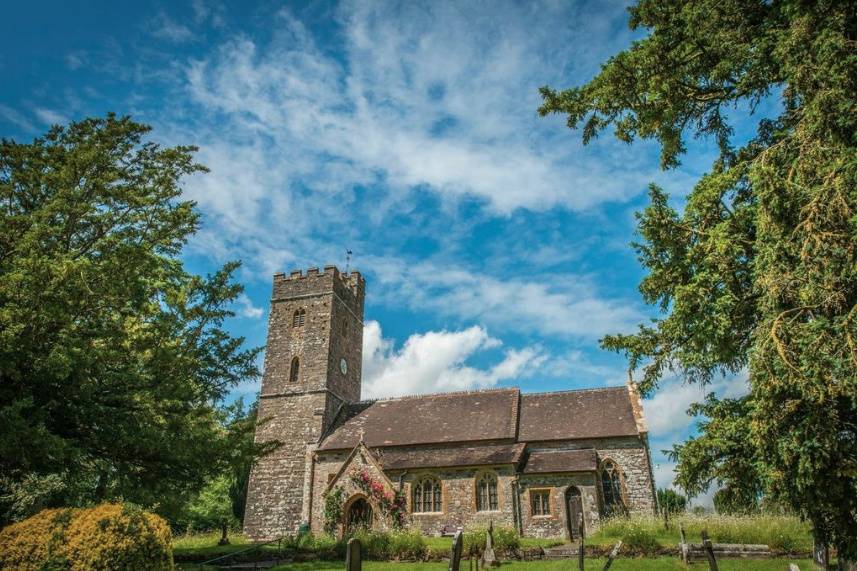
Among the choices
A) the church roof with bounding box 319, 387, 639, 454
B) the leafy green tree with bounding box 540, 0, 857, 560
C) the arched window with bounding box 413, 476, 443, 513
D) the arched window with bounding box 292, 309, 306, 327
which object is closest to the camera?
the leafy green tree with bounding box 540, 0, 857, 560

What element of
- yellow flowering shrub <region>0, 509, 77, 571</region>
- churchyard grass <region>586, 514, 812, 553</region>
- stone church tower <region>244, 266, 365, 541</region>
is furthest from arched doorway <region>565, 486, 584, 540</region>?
yellow flowering shrub <region>0, 509, 77, 571</region>

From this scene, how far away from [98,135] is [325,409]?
19.9 metres

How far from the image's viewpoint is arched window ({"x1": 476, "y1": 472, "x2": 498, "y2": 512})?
79.7ft

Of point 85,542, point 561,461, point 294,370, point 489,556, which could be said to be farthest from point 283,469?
point 85,542

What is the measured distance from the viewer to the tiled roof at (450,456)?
81.5ft

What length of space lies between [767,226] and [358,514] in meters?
22.1

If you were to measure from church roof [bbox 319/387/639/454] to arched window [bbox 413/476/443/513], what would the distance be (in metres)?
1.62

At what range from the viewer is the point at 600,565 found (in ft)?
46.5

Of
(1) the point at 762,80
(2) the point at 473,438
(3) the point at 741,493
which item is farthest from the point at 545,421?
(1) the point at 762,80

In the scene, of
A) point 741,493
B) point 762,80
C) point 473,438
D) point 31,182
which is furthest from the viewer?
point 473,438

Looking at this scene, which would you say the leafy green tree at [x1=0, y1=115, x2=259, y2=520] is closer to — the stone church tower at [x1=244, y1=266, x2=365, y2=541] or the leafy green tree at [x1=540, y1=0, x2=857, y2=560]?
the leafy green tree at [x1=540, y1=0, x2=857, y2=560]

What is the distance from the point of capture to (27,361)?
1146 cm

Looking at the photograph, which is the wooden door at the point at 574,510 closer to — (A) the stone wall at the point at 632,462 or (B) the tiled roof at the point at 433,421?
(A) the stone wall at the point at 632,462

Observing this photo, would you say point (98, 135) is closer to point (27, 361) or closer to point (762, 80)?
point (27, 361)
